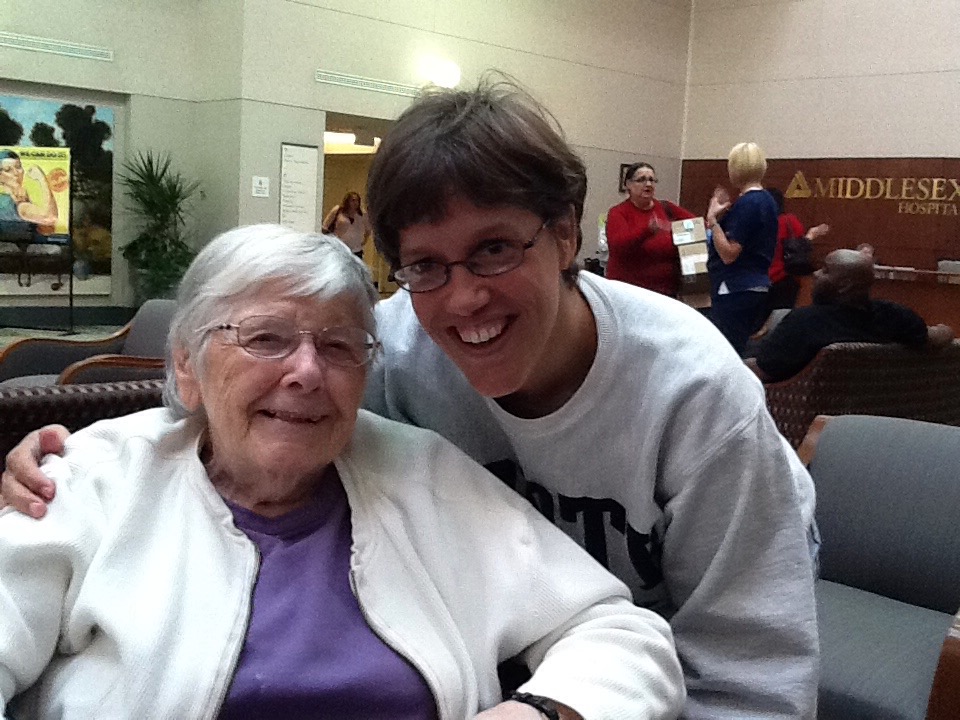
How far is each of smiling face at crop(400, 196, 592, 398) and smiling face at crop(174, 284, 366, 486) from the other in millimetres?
177

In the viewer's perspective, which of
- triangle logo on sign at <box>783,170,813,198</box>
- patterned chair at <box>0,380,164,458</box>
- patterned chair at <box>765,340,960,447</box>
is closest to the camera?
patterned chair at <box>0,380,164,458</box>

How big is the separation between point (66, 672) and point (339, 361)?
575 mm

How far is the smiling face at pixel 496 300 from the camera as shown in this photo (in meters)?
1.30

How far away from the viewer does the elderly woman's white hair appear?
4.53ft

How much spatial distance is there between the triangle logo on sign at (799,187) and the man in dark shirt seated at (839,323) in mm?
6902

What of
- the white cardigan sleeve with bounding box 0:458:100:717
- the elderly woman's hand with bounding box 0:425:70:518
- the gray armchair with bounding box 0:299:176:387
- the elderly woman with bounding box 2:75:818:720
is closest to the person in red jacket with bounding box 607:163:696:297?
the gray armchair with bounding box 0:299:176:387

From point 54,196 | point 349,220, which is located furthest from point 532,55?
point 54,196

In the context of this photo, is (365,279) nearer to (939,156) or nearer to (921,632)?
(921,632)

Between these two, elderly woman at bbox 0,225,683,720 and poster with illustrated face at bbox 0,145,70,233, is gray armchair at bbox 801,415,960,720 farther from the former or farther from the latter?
poster with illustrated face at bbox 0,145,70,233

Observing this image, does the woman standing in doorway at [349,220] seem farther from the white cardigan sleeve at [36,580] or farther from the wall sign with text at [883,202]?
the white cardigan sleeve at [36,580]

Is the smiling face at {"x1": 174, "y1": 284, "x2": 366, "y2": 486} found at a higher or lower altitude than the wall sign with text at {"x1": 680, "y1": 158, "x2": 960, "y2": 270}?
lower

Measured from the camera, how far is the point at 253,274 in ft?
4.52

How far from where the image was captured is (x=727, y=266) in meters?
5.16

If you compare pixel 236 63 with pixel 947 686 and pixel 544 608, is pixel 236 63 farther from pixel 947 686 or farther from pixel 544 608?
pixel 947 686
